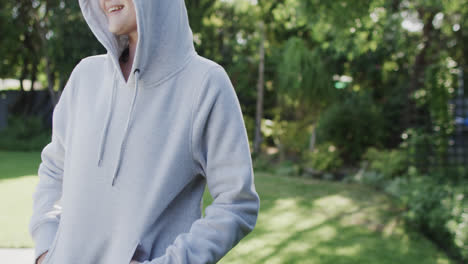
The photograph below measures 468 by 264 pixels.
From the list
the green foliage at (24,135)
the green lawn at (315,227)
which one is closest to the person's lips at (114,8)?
the green lawn at (315,227)

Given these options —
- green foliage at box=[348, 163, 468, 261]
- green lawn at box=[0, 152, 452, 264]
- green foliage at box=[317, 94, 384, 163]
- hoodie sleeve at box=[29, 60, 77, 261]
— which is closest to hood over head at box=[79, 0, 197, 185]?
hoodie sleeve at box=[29, 60, 77, 261]

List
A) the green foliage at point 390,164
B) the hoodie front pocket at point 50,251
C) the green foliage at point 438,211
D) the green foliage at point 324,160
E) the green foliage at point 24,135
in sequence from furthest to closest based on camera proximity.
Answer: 1. the green foliage at point 24,135
2. the green foliage at point 324,160
3. the green foliage at point 390,164
4. the green foliage at point 438,211
5. the hoodie front pocket at point 50,251

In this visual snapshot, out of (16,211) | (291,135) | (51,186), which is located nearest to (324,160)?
(291,135)

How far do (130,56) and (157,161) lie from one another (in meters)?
0.32

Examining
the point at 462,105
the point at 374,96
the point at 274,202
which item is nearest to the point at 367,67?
the point at 374,96

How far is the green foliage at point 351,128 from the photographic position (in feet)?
32.8

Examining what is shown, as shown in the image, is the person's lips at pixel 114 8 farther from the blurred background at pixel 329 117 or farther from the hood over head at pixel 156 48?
the blurred background at pixel 329 117

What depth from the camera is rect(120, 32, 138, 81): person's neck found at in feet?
3.77

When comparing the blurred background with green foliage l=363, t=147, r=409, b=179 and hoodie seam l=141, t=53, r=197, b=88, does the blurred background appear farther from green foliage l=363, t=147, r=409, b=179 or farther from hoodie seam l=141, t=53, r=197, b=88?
hoodie seam l=141, t=53, r=197, b=88

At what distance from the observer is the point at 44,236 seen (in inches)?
46.9

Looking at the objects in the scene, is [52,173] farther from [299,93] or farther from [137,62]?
[299,93]

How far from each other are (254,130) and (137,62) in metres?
11.4

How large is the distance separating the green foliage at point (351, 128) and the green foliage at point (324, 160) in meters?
0.38

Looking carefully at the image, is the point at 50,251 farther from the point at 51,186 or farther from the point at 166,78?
the point at 166,78
